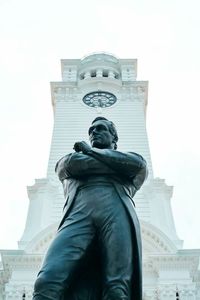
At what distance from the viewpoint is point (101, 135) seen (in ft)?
19.1

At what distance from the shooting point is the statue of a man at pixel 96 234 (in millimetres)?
4594

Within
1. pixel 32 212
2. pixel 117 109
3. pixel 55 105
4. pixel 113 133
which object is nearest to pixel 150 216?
pixel 32 212

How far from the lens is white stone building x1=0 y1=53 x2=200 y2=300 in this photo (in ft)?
76.2

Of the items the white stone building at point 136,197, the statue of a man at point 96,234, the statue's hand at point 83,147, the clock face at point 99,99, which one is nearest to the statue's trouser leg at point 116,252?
the statue of a man at point 96,234

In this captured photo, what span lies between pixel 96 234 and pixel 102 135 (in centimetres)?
129

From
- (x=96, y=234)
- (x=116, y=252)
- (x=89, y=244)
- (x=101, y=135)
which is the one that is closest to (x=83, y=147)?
(x=101, y=135)

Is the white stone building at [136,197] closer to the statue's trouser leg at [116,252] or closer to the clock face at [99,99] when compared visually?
the clock face at [99,99]

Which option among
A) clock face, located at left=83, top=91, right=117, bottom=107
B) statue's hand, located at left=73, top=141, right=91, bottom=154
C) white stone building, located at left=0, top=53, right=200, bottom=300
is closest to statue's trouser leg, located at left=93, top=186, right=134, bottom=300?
statue's hand, located at left=73, top=141, right=91, bottom=154

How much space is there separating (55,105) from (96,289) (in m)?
33.8

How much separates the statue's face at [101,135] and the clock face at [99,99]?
31.0 metres

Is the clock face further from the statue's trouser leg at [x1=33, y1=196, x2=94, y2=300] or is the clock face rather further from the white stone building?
the statue's trouser leg at [x1=33, y1=196, x2=94, y2=300]

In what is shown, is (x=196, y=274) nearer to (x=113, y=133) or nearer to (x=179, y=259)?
(x=179, y=259)

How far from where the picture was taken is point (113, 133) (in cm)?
595

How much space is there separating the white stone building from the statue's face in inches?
689
